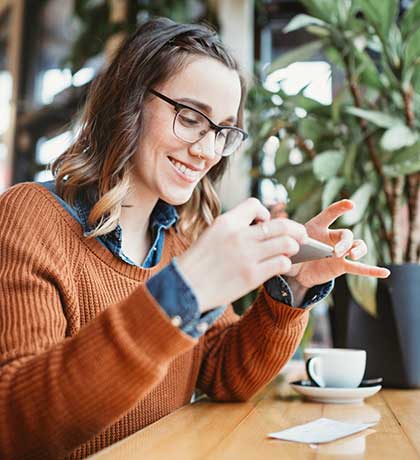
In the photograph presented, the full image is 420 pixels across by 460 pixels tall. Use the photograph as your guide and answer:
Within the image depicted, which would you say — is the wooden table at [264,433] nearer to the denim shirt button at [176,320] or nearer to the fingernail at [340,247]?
the denim shirt button at [176,320]

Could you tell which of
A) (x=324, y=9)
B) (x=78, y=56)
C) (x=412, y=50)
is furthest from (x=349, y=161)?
(x=78, y=56)

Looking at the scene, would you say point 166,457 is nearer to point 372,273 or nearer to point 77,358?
point 77,358

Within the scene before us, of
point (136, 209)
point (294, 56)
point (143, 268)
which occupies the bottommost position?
point (143, 268)

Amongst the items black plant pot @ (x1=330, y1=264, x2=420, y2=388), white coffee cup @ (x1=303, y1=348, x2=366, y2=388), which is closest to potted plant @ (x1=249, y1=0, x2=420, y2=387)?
black plant pot @ (x1=330, y1=264, x2=420, y2=388)

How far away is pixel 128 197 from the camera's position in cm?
120

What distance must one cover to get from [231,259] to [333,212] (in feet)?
1.37

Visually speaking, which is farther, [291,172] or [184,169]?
[291,172]

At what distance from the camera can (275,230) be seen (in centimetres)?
75

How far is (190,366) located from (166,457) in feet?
1.79

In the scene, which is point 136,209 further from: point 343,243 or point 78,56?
point 78,56

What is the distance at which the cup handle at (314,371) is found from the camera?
1.19 m

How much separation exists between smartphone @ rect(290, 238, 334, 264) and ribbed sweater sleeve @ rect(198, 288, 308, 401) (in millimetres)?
206

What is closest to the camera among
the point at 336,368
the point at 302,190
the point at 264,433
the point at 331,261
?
the point at 264,433

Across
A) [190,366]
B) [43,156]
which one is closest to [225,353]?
[190,366]
